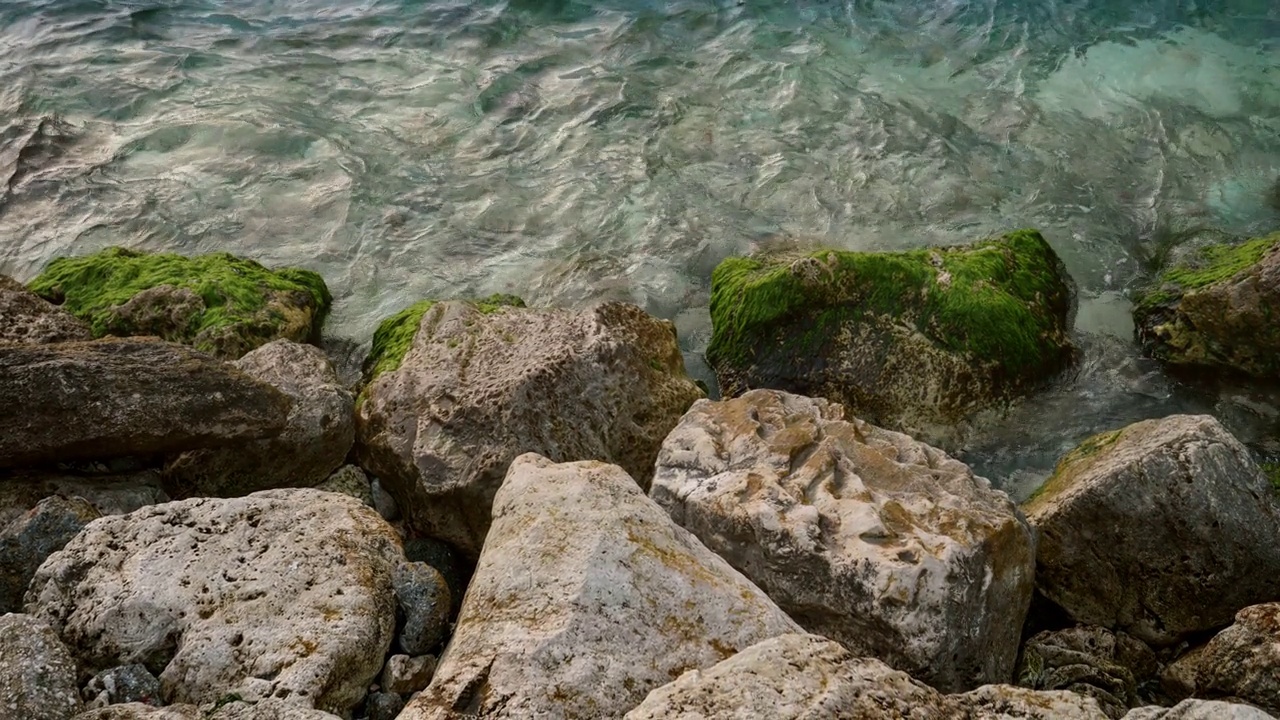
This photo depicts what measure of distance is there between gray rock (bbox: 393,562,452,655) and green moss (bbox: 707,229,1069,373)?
3.54 meters

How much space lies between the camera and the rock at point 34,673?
3.93 metres

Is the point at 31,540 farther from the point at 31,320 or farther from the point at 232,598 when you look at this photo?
the point at 31,320

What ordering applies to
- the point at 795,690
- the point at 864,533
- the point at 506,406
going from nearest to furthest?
the point at 795,690 → the point at 864,533 → the point at 506,406

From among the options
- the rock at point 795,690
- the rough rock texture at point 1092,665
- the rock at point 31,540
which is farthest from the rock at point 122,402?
the rough rock texture at point 1092,665

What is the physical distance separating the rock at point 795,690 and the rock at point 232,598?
156 centimetres

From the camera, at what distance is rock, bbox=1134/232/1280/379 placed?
24.6 feet

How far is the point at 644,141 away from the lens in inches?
444

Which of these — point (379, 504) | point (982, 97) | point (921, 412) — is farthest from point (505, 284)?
point (982, 97)

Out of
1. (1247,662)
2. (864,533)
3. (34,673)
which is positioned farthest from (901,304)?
(34,673)

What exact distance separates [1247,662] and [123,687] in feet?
15.9

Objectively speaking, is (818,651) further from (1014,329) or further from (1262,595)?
(1014,329)

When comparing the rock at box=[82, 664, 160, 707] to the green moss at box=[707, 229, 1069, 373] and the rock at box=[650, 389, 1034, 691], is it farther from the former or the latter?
the green moss at box=[707, 229, 1069, 373]

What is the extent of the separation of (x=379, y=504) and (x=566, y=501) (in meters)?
2.30

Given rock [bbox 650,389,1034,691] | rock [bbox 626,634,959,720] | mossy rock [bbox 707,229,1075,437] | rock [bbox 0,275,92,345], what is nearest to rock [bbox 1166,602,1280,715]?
rock [bbox 650,389,1034,691]
